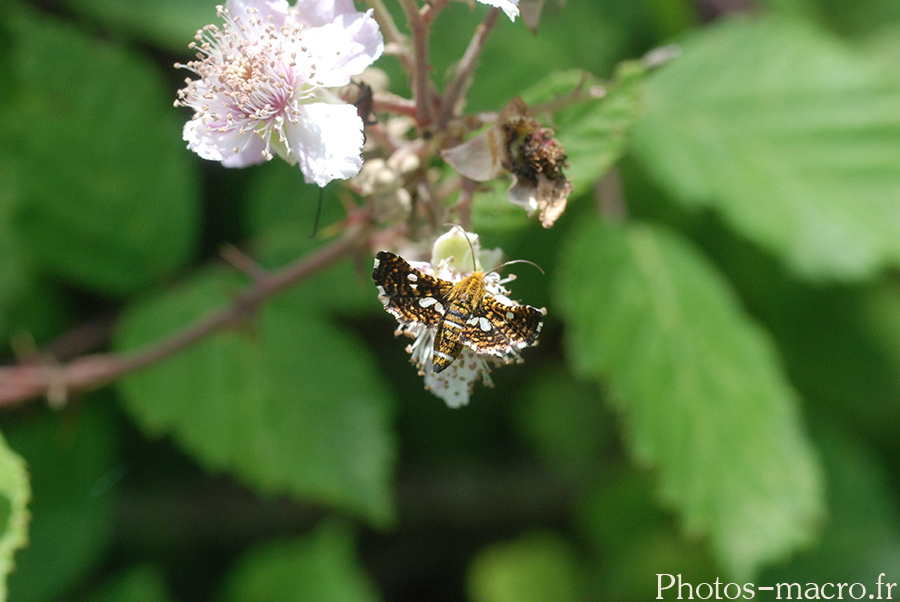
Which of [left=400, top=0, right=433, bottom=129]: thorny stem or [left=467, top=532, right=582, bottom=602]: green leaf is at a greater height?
[left=400, top=0, right=433, bottom=129]: thorny stem

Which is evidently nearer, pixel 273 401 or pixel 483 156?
pixel 483 156

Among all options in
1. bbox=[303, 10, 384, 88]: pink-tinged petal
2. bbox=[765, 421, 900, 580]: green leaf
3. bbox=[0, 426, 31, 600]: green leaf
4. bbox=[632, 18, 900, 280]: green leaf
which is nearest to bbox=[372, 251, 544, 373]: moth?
bbox=[303, 10, 384, 88]: pink-tinged petal

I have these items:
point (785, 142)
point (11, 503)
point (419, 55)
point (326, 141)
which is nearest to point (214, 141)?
A: point (326, 141)

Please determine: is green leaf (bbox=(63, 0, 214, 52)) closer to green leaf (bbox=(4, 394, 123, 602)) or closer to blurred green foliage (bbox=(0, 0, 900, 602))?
blurred green foliage (bbox=(0, 0, 900, 602))

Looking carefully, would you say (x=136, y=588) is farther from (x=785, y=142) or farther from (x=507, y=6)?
(x=785, y=142)

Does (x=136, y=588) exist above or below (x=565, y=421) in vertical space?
above

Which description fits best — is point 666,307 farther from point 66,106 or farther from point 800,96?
point 66,106
